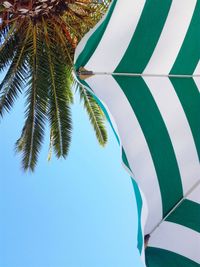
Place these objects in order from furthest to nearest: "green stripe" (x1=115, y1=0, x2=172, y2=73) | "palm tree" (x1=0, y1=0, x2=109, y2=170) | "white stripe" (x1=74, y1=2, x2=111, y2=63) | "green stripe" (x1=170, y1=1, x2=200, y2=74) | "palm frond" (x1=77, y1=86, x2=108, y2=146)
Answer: "palm frond" (x1=77, y1=86, x2=108, y2=146) < "palm tree" (x1=0, y1=0, x2=109, y2=170) < "green stripe" (x1=170, y1=1, x2=200, y2=74) < "green stripe" (x1=115, y1=0, x2=172, y2=73) < "white stripe" (x1=74, y1=2, x2=111, y2=63)

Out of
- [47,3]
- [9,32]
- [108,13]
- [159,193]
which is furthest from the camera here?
[9,32]

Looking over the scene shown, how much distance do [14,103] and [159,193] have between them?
5.83 metres

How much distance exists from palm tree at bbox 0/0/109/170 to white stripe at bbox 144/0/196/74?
5.10m

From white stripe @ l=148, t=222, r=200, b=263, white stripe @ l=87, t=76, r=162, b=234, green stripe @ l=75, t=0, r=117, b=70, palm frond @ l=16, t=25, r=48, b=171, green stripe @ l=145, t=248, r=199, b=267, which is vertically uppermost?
palm frond @ l=16, t=25, r=48, b=171

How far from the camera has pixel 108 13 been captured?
282cm

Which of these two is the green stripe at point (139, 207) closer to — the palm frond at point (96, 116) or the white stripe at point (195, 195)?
the white stripe at point (195, 195)

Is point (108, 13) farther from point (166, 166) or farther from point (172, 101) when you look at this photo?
point (166, 166)

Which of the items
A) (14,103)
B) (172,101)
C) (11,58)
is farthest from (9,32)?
(172,101)

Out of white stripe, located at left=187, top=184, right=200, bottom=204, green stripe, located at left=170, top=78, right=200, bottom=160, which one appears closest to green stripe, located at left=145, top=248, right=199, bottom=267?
white stripe, located at left=187, top=184, right=200, bottom=204

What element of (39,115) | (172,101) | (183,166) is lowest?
(183,166)

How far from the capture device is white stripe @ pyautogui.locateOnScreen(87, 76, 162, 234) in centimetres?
296

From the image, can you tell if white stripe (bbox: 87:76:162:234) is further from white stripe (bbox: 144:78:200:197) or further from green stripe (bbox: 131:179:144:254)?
white stripe (bbox: 144:78:200:197)

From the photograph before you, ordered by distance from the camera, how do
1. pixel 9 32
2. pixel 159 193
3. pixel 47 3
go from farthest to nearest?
1. pixel 9 32
2. pixel 47 3
3. pixel 159 193

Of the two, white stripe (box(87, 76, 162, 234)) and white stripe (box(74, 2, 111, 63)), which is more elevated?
white stripe (box(74, 2, 111, 63))
